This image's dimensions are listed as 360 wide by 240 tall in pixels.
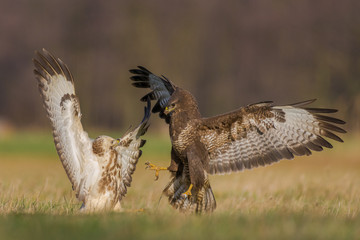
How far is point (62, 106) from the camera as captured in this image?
21.9ft

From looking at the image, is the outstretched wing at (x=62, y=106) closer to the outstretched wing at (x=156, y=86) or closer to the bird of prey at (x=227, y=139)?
the bird of prey at (x=227, y=139)

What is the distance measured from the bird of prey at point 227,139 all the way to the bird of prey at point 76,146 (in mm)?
670

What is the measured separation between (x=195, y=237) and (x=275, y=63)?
35584mm

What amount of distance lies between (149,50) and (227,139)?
99.7 feet

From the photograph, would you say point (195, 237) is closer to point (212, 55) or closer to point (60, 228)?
point (60, 228)

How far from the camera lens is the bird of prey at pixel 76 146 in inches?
264

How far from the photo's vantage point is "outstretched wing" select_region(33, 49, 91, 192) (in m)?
6.67

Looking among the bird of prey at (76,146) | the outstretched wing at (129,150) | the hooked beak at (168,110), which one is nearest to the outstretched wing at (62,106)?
the bird of prey at (76,146)

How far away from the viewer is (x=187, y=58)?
40406 mm

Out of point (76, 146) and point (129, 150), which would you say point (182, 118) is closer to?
point (129, 150)

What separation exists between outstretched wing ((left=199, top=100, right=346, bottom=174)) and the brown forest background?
83.5ft

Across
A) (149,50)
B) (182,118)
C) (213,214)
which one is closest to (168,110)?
(182,118)

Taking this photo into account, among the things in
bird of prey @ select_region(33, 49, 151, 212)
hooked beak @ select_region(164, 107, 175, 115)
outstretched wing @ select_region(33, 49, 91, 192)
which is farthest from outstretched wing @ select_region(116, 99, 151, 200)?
outstretched wing @ select_region(33, 49, 91, 192)

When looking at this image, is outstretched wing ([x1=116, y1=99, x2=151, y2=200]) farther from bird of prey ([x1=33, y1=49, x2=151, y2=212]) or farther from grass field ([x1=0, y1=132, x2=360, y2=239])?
grass field ([x1=0, y1=132, x2=360, y2=239])
